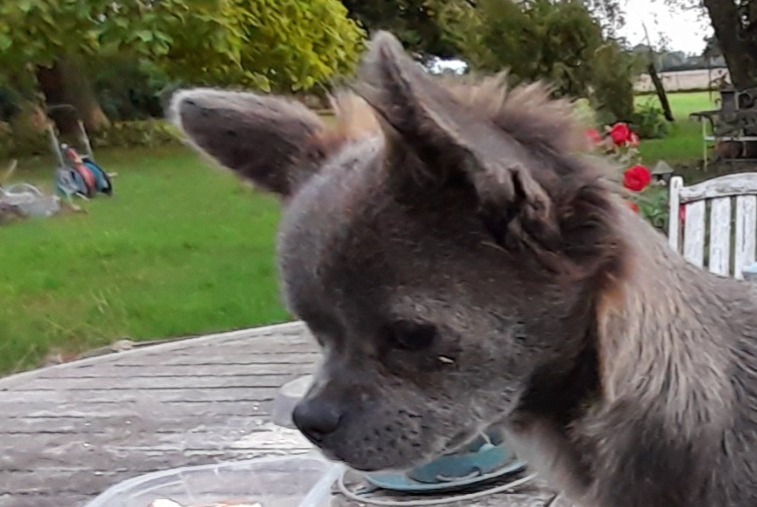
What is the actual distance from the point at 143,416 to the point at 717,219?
1.43m

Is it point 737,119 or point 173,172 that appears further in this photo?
point 737,119

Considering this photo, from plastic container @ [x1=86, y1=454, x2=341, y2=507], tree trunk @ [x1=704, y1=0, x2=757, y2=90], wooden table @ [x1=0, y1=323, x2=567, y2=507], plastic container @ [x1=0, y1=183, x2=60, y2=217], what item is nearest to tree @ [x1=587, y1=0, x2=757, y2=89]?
tree trunk @ [x1=704, y1=0, x2=757, y2=90]

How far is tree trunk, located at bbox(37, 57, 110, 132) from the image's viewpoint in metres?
9.08

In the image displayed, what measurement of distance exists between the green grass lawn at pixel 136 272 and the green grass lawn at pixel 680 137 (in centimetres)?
388

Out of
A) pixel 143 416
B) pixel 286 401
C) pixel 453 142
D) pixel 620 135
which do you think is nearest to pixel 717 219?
pixel 620 135

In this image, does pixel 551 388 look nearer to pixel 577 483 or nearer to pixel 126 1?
pixel 577 483

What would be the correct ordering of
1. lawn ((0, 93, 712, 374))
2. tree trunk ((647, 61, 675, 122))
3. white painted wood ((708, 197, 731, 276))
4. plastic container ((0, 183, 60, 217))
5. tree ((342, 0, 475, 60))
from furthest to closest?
1. tree trunk ((647, 61, 675, 122))
2. tree ((342, 0, 475, 60))
3. plastic container ((0, 183, 60, 217))
4. lawn ((0, 93, 712, 374))
5. white painted wood ((708, 197, 731, 276))

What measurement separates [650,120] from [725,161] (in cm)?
277

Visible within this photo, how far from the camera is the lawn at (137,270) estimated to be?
4215mm

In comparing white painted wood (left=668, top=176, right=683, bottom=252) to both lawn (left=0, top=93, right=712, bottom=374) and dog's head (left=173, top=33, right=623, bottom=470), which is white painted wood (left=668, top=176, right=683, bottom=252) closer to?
lawn (left=0, top=93, right=712, bottom=374)

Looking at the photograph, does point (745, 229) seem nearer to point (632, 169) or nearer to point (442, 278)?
point (632, 169)

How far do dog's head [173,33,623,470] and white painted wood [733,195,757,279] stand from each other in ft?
5.82

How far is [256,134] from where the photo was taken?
1.25m

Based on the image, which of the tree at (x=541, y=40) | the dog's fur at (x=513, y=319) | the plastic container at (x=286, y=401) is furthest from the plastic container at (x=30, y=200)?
the dog's fur at (x=513, y=319)
